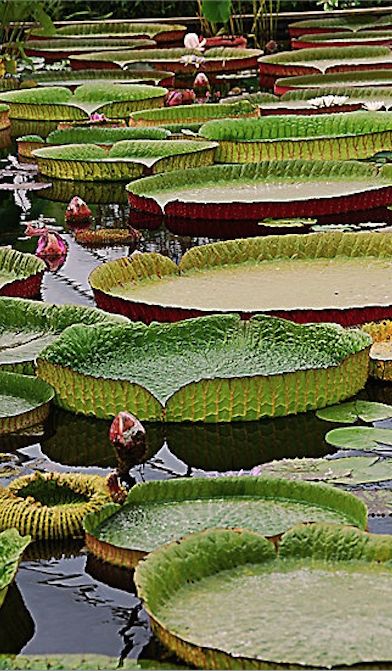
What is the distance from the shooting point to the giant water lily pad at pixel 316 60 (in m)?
9.70

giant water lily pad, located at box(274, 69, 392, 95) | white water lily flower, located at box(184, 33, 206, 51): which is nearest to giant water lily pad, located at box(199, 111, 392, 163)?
giant water lily pad, located at box(274, 69, 392, 95)

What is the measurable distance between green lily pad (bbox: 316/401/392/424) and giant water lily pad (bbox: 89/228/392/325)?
42 cm

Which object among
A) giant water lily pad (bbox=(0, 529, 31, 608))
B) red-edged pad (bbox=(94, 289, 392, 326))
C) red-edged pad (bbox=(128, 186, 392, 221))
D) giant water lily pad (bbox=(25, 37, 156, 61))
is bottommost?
giant water lily pad (bbox=(25, 37, 156, 61))

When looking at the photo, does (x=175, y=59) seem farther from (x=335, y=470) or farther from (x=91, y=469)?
(x=335, y=470)

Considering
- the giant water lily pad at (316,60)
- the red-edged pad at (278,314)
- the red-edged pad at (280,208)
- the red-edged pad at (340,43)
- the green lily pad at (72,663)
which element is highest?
the green lily pad at (72,663)

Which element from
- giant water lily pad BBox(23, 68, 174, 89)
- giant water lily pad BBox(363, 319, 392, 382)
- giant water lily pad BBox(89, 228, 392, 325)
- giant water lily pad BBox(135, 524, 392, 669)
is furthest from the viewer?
giant water lily pad BBox(23, 68, 174, 89)

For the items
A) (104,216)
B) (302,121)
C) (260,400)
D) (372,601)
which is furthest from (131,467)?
(302,121)

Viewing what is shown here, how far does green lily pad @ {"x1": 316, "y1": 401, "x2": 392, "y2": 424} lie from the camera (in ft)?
9.48

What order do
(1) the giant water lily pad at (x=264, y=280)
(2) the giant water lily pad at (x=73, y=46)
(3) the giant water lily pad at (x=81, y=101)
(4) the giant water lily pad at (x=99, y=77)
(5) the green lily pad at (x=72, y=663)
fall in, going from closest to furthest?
(5) the green lily pad at (x=72, y=663), (1) the giant water lily pad at (x=264, y=280), (3) the giant water lily pad at (x=81, y=101), (4) the giant water lily pad at (x=99, y=77), (2) the giant water lily pad at (x=73, y=46)

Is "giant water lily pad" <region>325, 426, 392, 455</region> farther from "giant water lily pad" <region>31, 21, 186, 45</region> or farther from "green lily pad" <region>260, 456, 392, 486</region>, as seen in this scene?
"giant water lily pad" <region>31, 21, 186, 45</region>

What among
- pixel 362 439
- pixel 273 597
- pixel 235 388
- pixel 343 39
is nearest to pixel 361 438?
pixel 362 439

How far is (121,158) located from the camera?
6148mm

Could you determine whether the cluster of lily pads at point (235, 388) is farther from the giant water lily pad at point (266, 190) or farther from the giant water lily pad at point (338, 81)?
the giant water lily pad at point (338, 81)

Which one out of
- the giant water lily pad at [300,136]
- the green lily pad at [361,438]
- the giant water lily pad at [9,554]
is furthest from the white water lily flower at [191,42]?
the giant water lily pad at [9,554]
